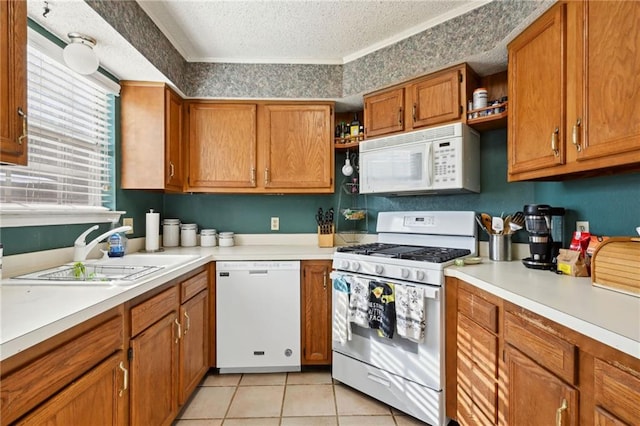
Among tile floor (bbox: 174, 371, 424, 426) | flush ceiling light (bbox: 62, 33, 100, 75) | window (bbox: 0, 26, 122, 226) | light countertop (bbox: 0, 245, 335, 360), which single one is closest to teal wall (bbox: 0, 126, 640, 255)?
window (bbox: 0, 26, 122, 226)

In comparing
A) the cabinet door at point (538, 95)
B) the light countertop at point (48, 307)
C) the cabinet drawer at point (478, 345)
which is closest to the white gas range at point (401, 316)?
the cabinet drawer at point (478, 345)

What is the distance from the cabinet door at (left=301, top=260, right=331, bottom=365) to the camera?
2236 mm

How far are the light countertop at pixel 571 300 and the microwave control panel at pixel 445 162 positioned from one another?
62 centimetres

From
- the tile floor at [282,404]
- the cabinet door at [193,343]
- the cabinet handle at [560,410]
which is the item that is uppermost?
the cabinet handle at [560,410]

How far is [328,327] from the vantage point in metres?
2.24

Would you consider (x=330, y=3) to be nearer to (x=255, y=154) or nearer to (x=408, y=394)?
(x=255, y=154)

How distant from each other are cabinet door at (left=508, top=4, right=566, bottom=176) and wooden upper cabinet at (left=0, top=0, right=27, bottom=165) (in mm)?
2101

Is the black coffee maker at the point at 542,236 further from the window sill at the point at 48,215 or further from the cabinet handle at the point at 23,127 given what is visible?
the window sill at the point at 48,215

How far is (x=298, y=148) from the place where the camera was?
251 cm

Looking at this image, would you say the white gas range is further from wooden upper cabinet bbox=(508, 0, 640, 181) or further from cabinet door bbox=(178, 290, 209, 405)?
cabinet door bbox=(178, 290, 209, 405)

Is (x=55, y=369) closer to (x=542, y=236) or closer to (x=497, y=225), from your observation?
(x=542, y=236)

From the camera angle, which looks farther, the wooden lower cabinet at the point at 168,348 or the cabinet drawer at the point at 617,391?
the wooden lower cabinet at the point at 168,348

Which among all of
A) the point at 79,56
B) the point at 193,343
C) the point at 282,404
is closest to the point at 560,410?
the point at 282,404

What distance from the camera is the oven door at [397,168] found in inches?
79.5
